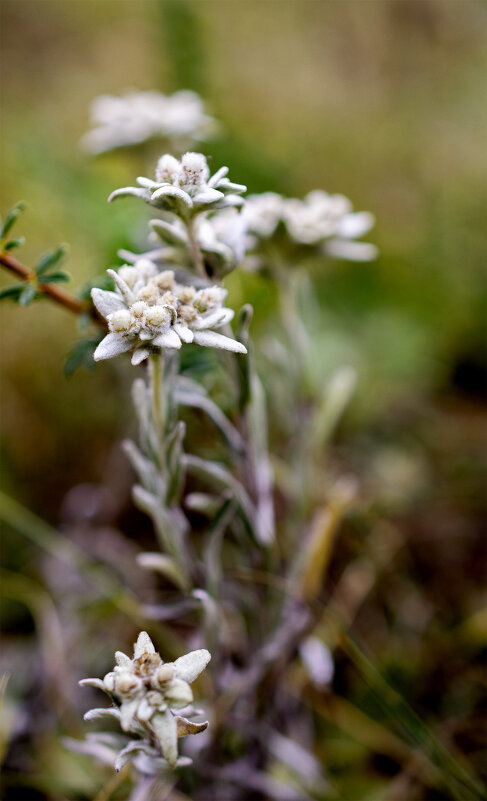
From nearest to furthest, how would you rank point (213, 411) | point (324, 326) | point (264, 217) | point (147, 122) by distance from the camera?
point (213, 411), point (264, 217), point (147, 122), point (324, 326)

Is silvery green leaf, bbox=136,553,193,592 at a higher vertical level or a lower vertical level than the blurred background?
lower

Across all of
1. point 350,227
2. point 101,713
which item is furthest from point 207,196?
point 101,713

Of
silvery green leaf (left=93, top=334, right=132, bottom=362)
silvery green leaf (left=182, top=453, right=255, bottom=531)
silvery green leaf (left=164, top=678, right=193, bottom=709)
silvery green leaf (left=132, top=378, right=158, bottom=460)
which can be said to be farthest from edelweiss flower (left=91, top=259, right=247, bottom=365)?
silvery green leaf (left=164, top=678, right=193, bottom=709)

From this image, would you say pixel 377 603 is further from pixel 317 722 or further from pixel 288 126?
pixel 288 126

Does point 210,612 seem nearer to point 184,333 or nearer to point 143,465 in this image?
point 143,465

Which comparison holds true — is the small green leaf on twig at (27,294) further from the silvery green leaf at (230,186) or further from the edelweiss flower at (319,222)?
the edelweiss flower at (319,222)

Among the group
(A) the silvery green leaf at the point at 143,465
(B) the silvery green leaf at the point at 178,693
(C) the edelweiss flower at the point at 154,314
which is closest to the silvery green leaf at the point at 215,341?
→ (C) the edelweiss flower at the point at 154,314

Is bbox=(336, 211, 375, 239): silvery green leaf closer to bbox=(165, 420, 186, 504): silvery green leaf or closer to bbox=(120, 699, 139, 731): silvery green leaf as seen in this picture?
→ bbox=(165, 420, 186, 504): silvery green leaf
